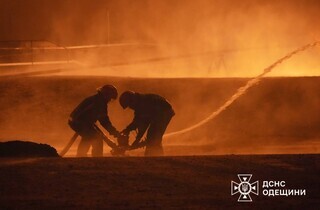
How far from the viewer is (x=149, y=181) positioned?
10.0m

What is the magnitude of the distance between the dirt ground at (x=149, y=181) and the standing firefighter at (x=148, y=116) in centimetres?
160

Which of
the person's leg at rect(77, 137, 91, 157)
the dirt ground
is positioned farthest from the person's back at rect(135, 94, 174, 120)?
the dirt ground

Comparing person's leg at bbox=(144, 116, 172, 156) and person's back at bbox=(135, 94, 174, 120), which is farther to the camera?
person's leg at bbox=(144, 116, 172, 156)

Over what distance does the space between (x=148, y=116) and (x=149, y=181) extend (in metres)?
3.06

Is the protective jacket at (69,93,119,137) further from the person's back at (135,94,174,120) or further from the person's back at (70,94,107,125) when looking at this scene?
the person's back at (135,94,174,120)

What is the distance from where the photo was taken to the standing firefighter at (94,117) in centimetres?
1301

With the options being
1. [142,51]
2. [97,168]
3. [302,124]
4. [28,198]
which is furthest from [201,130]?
[142,51]

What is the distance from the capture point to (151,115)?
13062 mm

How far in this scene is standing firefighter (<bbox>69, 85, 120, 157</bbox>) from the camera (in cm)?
1301

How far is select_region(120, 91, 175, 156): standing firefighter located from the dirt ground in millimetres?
1604

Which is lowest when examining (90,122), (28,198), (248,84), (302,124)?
(28,198)

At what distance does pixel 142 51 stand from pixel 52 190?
36.8 m

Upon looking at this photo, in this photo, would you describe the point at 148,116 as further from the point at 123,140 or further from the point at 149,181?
the point at 149,181

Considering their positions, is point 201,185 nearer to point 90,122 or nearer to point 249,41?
point 90,122
